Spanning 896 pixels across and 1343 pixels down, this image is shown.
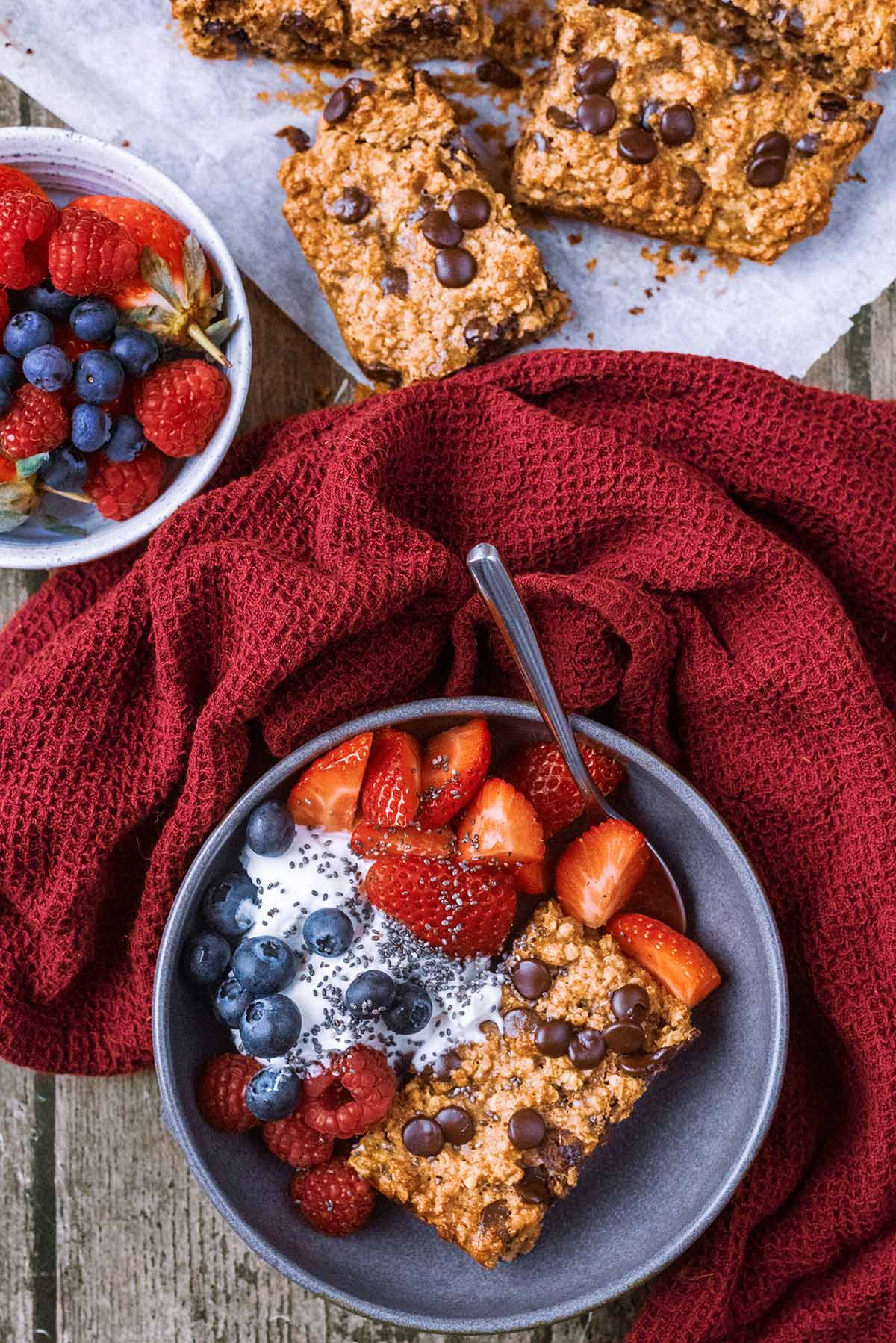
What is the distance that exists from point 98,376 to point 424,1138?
114cm

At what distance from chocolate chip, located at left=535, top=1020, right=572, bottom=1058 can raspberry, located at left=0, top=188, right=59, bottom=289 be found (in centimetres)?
127

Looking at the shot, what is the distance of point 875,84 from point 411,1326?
1.98 meters

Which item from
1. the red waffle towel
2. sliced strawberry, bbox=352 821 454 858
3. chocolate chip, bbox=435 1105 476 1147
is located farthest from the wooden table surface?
sliced strawberry, bbox=352 821 454 858

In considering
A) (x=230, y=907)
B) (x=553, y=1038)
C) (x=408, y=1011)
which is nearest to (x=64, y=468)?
(x=230, y=907)

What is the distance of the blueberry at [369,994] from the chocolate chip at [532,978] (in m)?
0.18

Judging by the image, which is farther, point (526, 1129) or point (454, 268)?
point (454, 268)

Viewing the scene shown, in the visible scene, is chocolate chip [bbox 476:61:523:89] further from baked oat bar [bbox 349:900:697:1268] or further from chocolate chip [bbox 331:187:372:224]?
baked oat bar [bbox 349:900:697:1268]

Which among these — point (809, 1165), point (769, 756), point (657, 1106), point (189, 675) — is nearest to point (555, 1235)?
point (657, 1106)

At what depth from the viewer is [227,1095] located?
1.74 metres

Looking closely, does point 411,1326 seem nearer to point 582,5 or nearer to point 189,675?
point 189,675

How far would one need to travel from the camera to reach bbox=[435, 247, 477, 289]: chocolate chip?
1926 mm

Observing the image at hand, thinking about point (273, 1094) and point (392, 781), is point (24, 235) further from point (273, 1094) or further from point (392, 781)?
point (273, 1094)

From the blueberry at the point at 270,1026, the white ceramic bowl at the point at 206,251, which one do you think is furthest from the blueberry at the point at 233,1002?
the white ceramic bowl at the point at 206,251

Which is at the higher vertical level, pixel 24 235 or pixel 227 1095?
pixel 24 235
